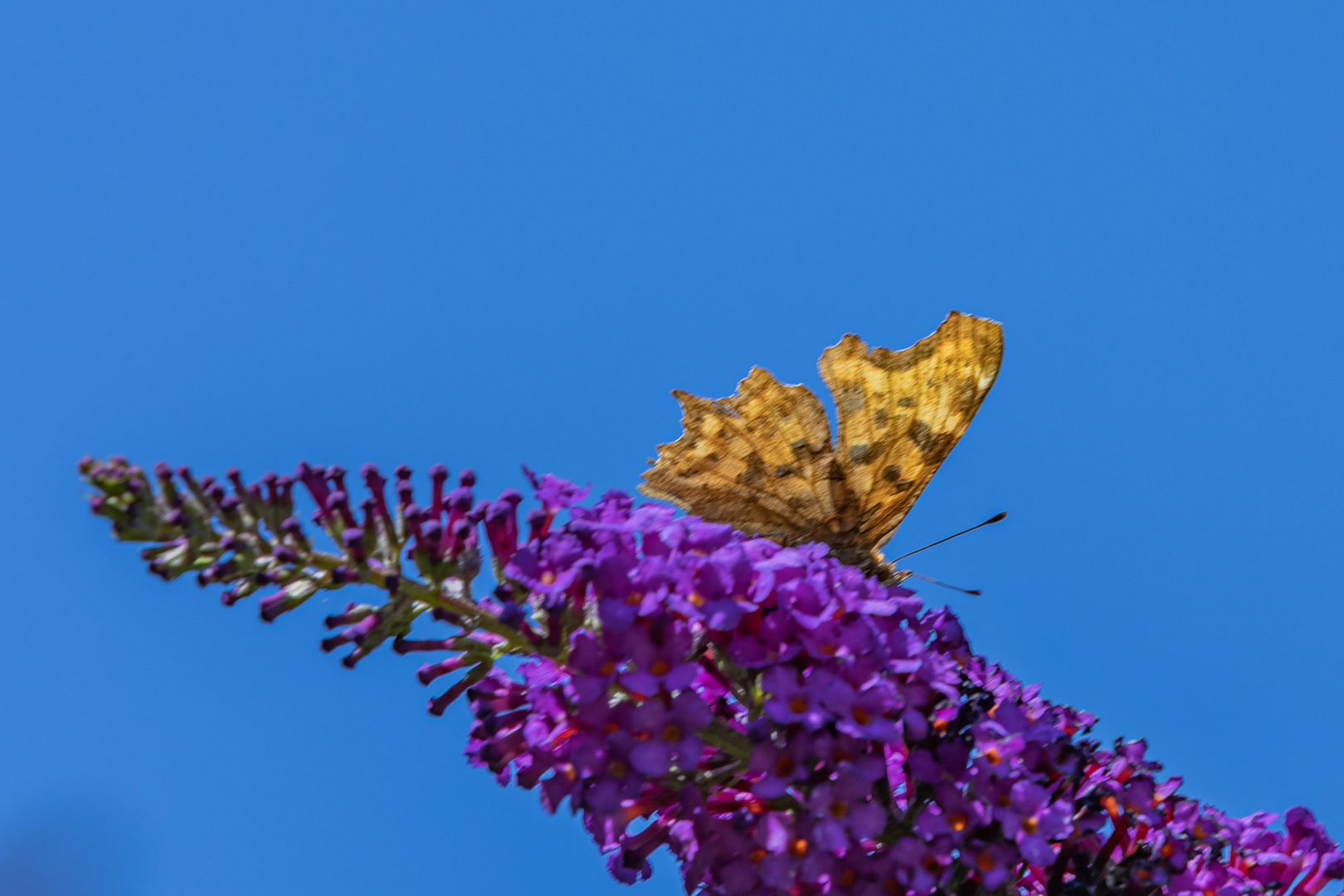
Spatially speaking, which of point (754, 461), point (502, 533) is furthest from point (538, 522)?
point (754, 461)

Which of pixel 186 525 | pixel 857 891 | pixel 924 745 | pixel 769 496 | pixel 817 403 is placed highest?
pixel 817 403

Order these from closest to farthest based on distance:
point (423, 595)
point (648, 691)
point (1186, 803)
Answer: point (648, 691), point (423, 595), point (1186, 803)

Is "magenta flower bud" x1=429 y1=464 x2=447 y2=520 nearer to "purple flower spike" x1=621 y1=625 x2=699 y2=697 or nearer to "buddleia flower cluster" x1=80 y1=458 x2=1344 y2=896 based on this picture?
"buddleia flower cluster" x1=80 y1=458 x2=1344 y2=896

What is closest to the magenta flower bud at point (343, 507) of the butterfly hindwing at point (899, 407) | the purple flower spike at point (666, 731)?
the purple flower spike at point (666, 731)

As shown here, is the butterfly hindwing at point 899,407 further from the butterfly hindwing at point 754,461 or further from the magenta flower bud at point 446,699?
the magenta flower bud at point 446,699

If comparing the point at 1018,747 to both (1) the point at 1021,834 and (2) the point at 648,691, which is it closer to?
(1) the point at 1021,834

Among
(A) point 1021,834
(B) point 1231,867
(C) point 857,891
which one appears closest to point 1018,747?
(A) point 1021,834

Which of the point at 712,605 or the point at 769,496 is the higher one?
the point at 769,496
